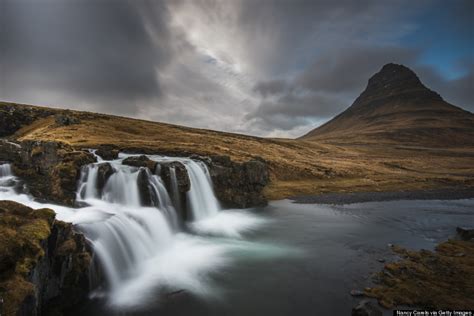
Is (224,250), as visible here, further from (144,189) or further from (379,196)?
(379,196)

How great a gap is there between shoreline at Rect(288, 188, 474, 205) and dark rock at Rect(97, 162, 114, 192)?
28.4 m

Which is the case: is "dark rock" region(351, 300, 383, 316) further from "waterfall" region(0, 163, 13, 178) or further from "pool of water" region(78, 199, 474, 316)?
"waterfall" region(0, 163, 13, 178)

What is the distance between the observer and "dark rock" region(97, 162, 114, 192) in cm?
2510

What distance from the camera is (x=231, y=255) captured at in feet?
67.3

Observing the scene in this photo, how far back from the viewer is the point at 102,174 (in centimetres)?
2534

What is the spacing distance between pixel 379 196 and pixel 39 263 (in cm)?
4880

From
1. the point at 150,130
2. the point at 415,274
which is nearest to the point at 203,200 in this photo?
the point at 415,274

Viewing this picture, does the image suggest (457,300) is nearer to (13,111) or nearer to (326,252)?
(326,252)

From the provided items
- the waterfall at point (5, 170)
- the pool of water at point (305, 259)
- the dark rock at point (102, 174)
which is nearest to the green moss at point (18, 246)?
the pool of water at point (305, 259)

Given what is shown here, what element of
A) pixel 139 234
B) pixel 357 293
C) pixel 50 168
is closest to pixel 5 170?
pixel 50 168

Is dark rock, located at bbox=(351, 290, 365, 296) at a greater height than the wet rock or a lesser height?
lesser

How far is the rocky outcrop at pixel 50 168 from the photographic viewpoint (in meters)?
23.0

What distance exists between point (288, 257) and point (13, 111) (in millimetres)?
103617

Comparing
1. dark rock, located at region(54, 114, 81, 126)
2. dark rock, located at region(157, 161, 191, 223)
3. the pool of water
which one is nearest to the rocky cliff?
dark rock, located at region(157, 161, 191, 223)
